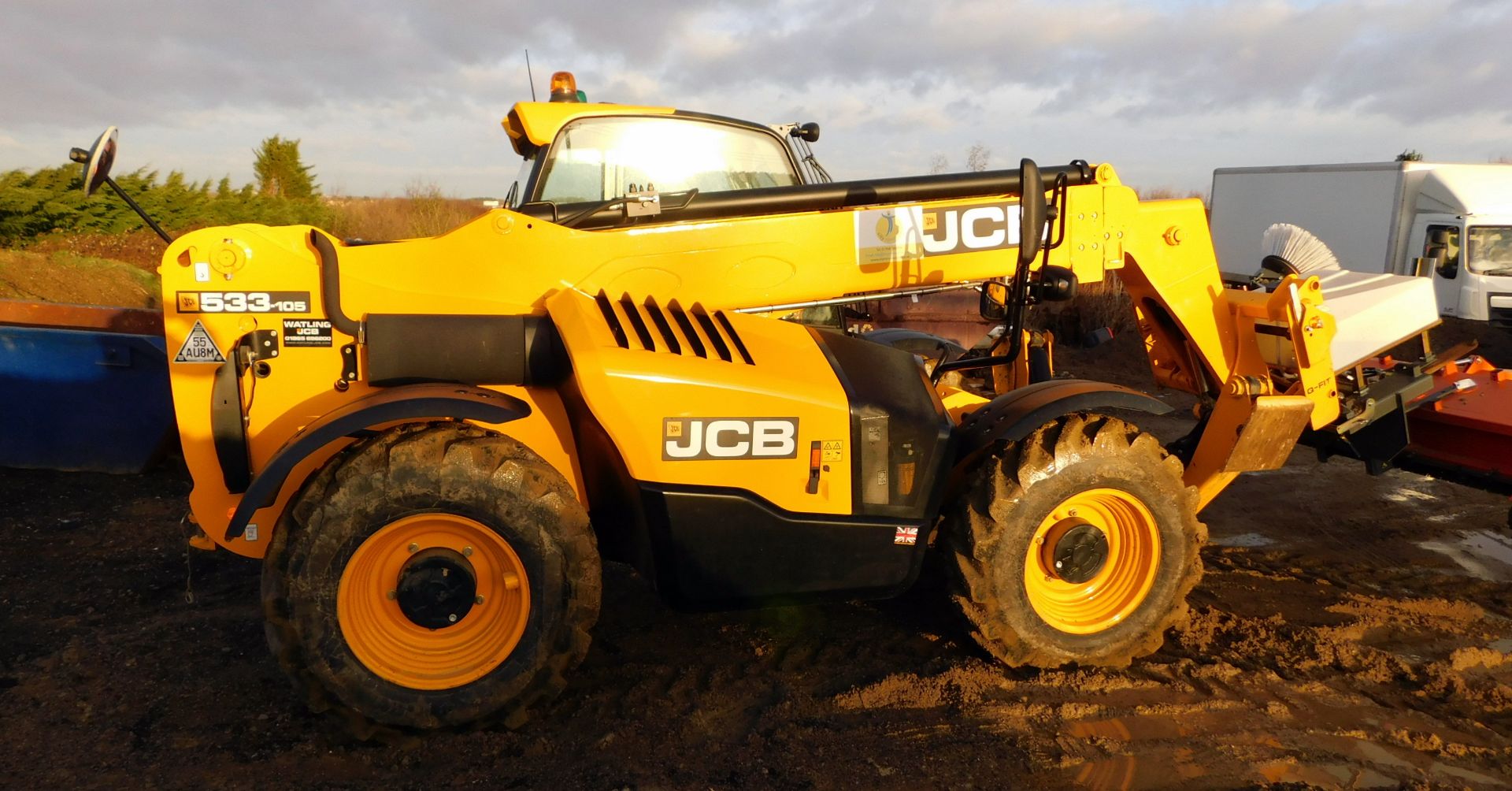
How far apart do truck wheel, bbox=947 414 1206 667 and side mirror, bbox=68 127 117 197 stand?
11.0 ft

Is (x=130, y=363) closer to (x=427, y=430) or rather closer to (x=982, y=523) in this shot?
(x=427, y=430)

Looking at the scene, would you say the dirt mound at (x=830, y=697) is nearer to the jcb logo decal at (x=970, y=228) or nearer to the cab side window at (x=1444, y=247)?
the jcb logo decal at (x=970, y=228)

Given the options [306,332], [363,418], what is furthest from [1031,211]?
[306,332]

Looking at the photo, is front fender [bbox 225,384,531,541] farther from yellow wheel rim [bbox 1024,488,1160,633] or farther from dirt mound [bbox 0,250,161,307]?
dirt mound [bbox 0,250,161,307]

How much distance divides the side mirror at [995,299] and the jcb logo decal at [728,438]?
1.28 meters

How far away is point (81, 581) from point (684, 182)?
3.68 meters

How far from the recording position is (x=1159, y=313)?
470 cm

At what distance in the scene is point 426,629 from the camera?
11.7ft

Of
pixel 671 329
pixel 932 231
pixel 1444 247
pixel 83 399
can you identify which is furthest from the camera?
pixel 1444 247

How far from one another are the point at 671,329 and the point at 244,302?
153 centimetres

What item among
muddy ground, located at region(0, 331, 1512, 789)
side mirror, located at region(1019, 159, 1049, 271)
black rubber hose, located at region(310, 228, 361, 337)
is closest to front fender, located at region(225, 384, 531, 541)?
black rubber hose, located at region(310, 228, 361, 337)

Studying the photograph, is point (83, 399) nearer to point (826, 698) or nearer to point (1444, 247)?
point (826, 698)

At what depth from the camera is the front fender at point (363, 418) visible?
10.8ft

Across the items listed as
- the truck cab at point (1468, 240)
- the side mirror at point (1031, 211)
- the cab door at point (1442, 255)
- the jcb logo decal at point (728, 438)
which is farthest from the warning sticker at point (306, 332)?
the truck cab at point (1468, 240)
